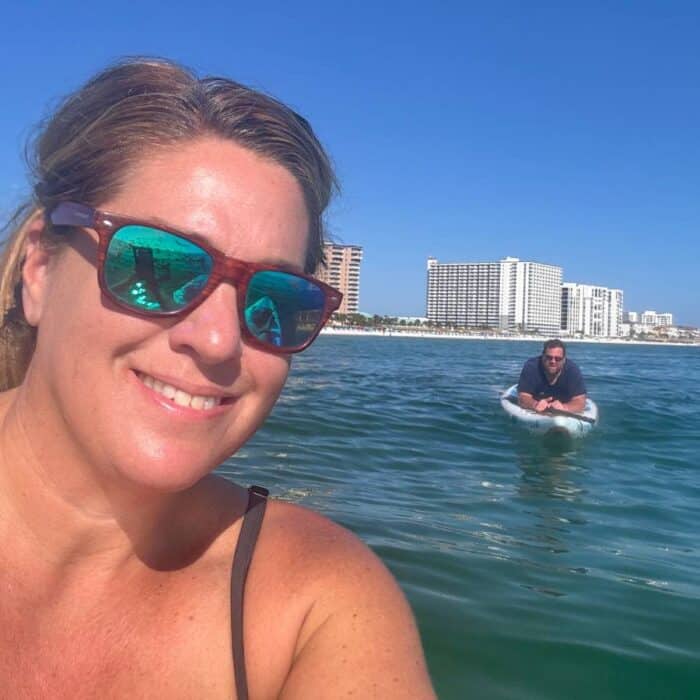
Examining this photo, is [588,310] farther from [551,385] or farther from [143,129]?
[143,129]

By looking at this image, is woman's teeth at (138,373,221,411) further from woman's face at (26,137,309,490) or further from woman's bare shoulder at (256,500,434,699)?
woman's bare shoulder at (256,500,434,699)

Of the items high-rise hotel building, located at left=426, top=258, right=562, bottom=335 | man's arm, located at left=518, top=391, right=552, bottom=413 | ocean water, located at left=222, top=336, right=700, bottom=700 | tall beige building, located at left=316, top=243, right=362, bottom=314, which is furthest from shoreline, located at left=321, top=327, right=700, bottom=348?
ocean water, located at left=222, top=336, right=700, bottom=700

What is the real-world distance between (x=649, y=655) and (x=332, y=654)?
2498mm

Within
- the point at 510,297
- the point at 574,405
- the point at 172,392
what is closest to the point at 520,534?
the point at 172,392

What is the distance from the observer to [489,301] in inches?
7480

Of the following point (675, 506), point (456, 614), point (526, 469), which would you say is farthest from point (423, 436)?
point (456, 614)

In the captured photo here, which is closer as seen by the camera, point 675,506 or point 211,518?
point 211,518

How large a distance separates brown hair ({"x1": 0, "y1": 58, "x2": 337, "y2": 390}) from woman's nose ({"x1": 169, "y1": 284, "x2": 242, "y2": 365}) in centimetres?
36

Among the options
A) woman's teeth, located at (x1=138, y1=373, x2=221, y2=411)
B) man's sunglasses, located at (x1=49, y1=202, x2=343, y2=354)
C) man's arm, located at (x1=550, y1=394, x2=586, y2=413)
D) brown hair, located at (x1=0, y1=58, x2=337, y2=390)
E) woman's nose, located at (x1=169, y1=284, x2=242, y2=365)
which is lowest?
man's arm, located at (x1=550, y1=394, x2=586, y2=413)

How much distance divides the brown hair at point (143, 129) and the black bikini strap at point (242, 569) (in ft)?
2.53

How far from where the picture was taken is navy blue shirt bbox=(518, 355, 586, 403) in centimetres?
1238

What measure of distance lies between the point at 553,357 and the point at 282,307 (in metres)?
10.8

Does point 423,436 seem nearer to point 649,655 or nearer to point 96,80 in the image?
point 649,655

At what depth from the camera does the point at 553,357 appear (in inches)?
465
